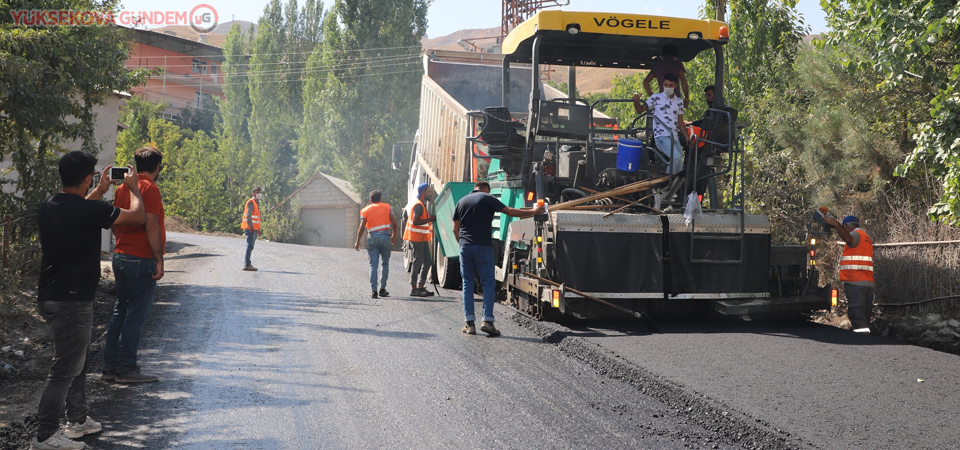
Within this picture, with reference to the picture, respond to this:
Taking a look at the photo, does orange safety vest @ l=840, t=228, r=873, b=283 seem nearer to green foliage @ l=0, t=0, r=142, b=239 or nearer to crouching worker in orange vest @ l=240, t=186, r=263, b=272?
green foliage @ l=0, t=0, r=142, b=239

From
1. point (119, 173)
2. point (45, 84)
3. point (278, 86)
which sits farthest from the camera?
point (278, 86)

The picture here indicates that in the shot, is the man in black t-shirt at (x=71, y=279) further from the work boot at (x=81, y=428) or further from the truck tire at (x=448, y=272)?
the truck tire at (x=448, y=272)

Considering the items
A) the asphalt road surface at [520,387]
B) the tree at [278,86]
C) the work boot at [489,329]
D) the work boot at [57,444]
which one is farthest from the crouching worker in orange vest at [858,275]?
the tree at [278,86]

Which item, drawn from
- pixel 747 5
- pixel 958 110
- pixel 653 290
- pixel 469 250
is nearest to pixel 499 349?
pixel 469 250

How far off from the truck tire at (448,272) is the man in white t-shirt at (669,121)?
4.00 metres

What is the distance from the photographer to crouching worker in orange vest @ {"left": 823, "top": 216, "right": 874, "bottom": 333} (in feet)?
26.0

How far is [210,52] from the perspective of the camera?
59719mm

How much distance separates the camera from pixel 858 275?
7977 millimetres

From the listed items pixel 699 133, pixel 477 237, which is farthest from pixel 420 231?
pixel 699 133

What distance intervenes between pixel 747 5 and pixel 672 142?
8.21 metres

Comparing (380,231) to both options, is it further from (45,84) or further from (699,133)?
(699,133)

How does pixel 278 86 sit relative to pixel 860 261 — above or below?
above

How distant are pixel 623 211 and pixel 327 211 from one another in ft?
100

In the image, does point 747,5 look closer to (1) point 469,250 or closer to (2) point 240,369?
(1) point 469,250
